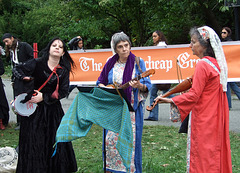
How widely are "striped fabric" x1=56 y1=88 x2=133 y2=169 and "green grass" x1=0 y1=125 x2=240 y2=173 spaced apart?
5.03 feet

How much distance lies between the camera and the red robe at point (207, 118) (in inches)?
139

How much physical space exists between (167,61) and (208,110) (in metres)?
5.18

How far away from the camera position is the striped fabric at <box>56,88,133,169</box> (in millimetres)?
3818

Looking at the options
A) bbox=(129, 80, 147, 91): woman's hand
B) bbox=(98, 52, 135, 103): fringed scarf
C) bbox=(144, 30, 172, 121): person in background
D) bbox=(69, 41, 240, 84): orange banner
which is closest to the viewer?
bbox=(129, 80, 147, 91): woman's hand

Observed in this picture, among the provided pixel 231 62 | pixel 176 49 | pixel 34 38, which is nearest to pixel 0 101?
pixel 176 49

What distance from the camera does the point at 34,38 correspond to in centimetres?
2645

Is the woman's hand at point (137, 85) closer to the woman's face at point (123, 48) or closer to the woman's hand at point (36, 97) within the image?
the woman's face at point (123, 48)

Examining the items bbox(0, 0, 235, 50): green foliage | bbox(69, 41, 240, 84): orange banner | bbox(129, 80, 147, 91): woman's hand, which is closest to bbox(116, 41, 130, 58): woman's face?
bbox(129, 80, 147, 91): woman's hand

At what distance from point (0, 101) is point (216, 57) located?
6.09m

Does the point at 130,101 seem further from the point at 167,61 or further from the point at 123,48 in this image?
the point at 167,61

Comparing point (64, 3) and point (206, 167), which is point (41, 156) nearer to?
point (206, 167)

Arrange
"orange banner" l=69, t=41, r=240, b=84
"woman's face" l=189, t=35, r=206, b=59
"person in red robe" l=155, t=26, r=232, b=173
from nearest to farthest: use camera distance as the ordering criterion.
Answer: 1. "person in red robe" l=155, t=26, r=232, b=173
2. "woman's face" l=189, t=35, r=206, b=59
3. "orange banner" l=69, t=41, r=240, b=84

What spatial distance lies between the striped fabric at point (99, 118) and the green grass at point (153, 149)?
60.3 inches

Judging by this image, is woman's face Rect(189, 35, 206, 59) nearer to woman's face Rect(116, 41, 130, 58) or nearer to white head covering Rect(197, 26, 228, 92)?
white head covering Rect(197, 26, 228, 92)
